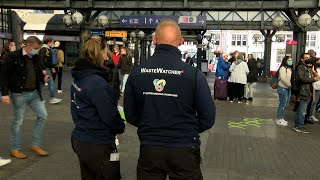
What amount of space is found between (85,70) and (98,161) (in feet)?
2.49

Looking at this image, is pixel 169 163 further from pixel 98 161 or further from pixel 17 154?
pixel 17 154

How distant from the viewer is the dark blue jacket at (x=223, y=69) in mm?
13619

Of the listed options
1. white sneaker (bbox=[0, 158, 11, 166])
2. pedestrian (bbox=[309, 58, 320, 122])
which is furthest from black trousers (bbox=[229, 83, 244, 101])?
white sneaker (bbox=[0, 158, 11, 166])

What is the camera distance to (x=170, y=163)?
2717 mm

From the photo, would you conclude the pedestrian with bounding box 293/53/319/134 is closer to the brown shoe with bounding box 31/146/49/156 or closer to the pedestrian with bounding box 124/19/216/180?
the brown shoe with bounding box 31/146/49/156

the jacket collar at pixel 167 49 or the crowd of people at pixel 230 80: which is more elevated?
the jacket collar at pixel 167 49

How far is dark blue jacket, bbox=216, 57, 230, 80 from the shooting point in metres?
13.6

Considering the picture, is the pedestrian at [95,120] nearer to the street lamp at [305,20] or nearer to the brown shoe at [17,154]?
the brown shoe at [17,154]

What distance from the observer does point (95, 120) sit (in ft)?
10.4

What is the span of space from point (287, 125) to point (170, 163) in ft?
23.7

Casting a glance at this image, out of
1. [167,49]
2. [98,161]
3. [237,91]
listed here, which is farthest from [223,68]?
[167,49]

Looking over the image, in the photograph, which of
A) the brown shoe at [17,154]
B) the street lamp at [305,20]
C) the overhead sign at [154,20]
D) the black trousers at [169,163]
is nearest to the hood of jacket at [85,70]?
the black trousers at [169,163]

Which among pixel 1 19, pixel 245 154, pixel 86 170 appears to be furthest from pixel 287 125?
pixel 1 19

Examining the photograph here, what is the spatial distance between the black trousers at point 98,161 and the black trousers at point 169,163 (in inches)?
17.3
